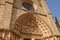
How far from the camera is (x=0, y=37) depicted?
8172 millimetres

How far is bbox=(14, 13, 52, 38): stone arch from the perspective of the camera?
10.4 metres

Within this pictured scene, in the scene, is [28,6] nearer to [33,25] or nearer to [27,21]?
[27,21]

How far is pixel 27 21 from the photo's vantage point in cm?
1091

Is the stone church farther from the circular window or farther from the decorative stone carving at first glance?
the circular window

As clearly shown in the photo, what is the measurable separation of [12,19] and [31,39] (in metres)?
2.28

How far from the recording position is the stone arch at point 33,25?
10.4 m

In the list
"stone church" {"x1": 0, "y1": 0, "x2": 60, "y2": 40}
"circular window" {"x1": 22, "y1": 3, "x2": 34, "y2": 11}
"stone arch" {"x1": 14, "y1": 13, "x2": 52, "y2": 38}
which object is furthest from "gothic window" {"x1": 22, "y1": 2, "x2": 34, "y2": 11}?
"stone arch" {"x1": 14, "y1": 13, "x2": 52, "y2": 38}

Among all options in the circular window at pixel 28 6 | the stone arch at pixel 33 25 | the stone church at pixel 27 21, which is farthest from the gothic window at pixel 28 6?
the stone arch at pixel 33 25

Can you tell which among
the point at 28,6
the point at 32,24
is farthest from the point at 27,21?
the point at 28,6

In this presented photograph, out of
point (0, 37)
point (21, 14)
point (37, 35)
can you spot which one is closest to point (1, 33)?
point (0, 37)

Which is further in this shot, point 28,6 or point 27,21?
point 28,6

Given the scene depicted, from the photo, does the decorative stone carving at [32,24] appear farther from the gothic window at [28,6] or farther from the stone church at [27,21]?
the gothic window at [28,6]

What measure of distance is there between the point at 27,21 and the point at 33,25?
61 centimetres

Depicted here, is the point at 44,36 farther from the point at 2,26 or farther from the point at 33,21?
the point at 2,26
